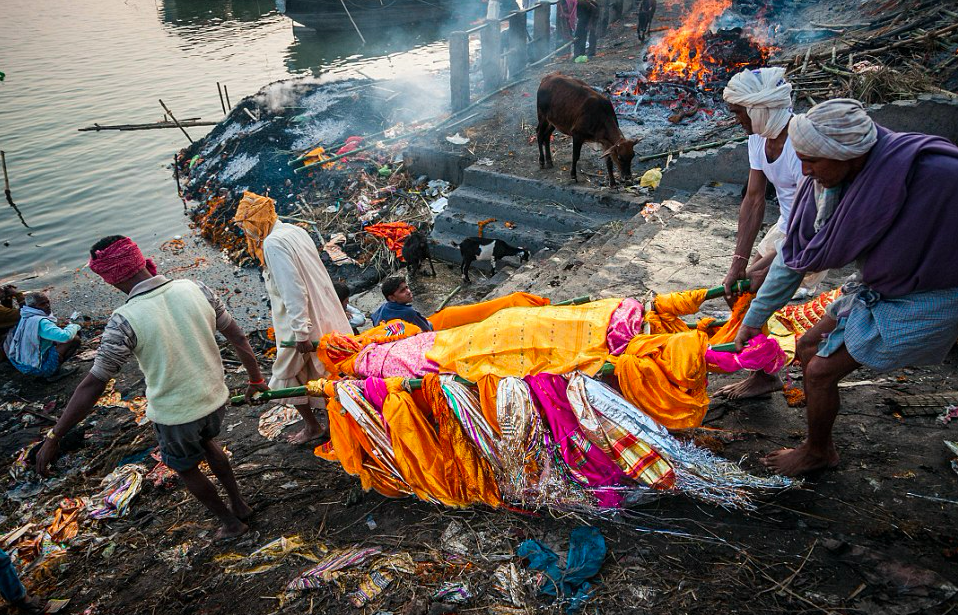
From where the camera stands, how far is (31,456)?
5.36 meters

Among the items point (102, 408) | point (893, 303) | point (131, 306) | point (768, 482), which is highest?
point (893, 303)

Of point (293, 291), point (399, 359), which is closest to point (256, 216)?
point (293, 291)

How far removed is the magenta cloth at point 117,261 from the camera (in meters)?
3.04

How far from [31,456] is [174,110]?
55.5 ft

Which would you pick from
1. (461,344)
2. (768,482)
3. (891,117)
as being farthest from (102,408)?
(891,117)

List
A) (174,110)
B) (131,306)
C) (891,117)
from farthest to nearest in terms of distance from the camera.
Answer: (174,110), (891,117), (131,306)

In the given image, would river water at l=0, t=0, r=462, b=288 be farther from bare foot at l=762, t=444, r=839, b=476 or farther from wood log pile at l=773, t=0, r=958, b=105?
bare foot at l=762, t=444, r=839, b=476

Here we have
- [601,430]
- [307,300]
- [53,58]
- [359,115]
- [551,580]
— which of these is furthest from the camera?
[53,58]

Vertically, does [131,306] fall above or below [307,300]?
above

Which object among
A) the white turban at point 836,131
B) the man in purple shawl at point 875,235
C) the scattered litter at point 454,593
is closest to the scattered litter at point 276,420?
the scattered litter at point 454,593

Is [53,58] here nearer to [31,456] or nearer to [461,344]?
[31,456]

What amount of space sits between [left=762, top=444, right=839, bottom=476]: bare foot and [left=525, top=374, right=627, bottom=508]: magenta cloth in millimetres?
806

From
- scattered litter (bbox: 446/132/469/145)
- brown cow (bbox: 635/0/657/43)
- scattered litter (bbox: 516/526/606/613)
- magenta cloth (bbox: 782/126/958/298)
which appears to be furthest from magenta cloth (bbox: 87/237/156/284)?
brown cow (bbox: 635/0/657/43)

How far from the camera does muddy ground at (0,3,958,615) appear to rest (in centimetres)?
242
